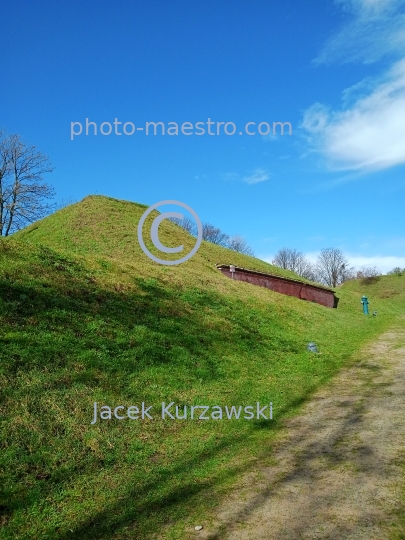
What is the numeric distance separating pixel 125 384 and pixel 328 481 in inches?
165

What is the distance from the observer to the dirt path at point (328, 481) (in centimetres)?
377

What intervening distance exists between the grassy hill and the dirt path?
396 millimetres

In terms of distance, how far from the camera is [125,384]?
7.57 m

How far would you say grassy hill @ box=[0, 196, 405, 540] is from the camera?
4547mm

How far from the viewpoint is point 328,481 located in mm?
4566

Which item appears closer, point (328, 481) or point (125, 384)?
point (328, 481)

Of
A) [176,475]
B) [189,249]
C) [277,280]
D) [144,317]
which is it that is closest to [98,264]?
[144,317]

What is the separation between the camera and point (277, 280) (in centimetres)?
3112

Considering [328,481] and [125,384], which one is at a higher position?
[125,384]

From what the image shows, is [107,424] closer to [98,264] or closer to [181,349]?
[181,349]

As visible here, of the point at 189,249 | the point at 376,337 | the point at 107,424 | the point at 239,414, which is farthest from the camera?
the point at 189,249

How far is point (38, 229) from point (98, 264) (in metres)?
20.4

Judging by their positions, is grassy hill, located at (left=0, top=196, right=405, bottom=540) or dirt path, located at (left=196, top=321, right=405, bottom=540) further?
grassy hill, located at (left=0, top=196, right=405, bottom=540)

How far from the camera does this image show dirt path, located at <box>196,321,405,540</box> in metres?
3.77
